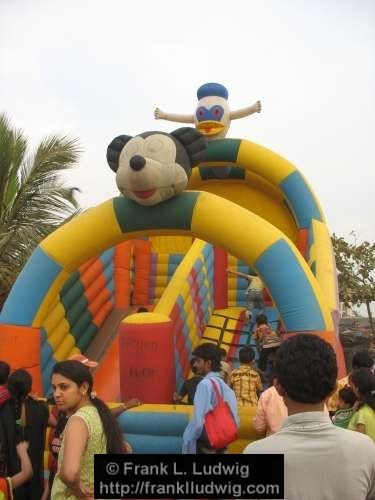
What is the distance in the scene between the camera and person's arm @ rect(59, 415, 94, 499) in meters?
1.73

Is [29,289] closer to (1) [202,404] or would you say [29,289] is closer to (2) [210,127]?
(1) [202,404]

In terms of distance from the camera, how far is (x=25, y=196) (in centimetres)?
793

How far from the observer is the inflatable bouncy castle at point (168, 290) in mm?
4504

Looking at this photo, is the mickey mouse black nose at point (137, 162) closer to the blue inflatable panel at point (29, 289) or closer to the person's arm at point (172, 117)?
the blue inflatable panel at point (29, 289)

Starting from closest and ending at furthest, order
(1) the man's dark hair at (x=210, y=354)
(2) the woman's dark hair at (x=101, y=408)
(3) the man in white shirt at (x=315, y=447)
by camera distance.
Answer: (3) the man in white shirt at (x=315, y=447), (2) the woman's dark hair at (x=101, y=408), (1) the man's dark hair at (x=210, y=354)

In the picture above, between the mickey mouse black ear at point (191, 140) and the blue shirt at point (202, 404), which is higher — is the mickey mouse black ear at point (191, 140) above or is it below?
above

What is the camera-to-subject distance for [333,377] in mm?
→ 1283

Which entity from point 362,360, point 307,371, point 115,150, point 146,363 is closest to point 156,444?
point 146,363

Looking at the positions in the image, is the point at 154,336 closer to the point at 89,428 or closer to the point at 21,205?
the point at 89,428

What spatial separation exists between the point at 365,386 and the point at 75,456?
63.0 inches

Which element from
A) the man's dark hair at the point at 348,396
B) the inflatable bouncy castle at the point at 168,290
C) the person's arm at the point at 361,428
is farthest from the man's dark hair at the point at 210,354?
the inflatable bouncy castle at the point at 168,290

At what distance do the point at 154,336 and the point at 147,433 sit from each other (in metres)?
0.80

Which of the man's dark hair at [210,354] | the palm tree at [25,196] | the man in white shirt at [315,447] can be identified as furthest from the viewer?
the palm tree at [25,196]

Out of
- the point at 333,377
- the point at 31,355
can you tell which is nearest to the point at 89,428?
the point at 333,377
